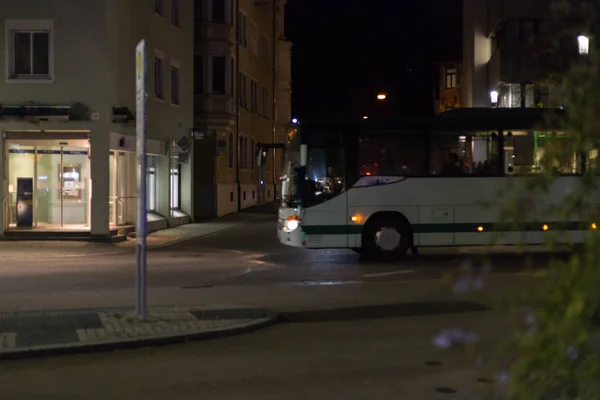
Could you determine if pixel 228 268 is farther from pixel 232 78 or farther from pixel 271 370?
pixel 232 78

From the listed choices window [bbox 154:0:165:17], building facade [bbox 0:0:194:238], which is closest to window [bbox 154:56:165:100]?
window [bbox 154:0:165:17]

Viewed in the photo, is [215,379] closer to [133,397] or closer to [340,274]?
[133,397]

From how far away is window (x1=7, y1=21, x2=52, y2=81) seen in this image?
23516 mm

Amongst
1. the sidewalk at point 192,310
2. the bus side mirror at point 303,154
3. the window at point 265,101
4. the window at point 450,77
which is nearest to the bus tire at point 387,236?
the bus side mirror at point 303,154

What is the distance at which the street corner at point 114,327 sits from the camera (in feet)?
29.8

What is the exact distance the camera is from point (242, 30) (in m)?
40.1

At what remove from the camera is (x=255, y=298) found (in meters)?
13.0

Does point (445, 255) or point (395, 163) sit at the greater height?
point (395, 163)

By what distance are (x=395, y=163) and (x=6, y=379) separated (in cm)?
1141

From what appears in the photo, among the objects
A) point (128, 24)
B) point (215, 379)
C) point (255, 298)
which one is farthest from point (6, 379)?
point (128, 24)

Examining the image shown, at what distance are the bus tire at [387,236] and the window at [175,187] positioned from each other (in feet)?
47.6

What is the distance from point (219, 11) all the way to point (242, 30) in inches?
163

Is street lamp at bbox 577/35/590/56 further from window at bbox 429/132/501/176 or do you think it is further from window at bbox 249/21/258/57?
window at bbox 249/21/258/57

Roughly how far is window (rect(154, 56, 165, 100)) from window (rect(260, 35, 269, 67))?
1863 cm
